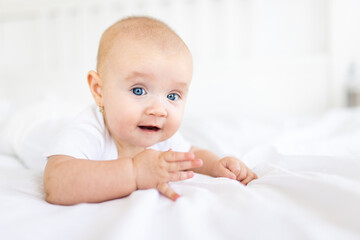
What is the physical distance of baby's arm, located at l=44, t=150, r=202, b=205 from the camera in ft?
1.57

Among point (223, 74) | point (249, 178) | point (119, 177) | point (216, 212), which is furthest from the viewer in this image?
point (223, 74)

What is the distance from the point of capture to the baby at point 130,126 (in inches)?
19.3

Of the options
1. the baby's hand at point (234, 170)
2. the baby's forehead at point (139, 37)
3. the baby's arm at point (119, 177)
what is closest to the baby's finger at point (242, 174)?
the baby's hand at point (234, 170)

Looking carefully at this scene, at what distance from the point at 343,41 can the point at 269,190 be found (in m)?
1.92

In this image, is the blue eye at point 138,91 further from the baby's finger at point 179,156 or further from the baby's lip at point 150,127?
the baby's finger at point 179,156

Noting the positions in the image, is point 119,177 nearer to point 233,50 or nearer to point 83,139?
point 83,139

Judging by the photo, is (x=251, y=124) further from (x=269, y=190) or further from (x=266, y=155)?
(x=269, y=190)

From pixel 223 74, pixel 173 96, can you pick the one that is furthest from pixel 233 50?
pixel 173 96

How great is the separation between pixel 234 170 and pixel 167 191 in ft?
0.64

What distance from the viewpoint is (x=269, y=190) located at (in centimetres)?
46

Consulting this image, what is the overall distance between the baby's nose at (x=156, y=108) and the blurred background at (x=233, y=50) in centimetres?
137

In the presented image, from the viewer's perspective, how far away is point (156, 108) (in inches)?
23.1

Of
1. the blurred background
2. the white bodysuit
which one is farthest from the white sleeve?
the blurred background

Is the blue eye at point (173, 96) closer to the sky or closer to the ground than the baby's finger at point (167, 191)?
closer to the sky
